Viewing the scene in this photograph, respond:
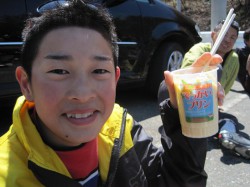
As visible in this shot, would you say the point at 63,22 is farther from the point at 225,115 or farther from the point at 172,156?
the point at 225,115

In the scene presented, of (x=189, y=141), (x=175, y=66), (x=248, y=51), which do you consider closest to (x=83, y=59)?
(x=189, y=141)

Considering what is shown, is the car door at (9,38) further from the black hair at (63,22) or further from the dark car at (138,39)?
the black hair at (63,22)

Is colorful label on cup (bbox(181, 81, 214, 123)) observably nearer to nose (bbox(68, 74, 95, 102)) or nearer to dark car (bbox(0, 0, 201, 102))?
nose (bbox(68, 74, 95, 102))

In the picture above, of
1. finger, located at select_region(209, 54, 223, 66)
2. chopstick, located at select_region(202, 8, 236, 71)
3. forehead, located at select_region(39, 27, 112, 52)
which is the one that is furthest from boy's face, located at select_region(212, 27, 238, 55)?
forehead, located at select_region(39, 27, 112, 52)

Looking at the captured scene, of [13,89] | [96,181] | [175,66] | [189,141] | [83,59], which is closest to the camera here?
[83,59]

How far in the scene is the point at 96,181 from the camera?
1.41 m

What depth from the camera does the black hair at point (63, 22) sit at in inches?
52.8

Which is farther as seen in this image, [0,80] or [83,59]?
[0,80]

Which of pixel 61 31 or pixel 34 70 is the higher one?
pixel 61 31

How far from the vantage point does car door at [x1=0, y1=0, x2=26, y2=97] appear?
3.28 meters

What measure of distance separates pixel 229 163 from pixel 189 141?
1.79 meters

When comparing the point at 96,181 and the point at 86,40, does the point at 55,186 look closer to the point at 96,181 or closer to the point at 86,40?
the point at 96,181

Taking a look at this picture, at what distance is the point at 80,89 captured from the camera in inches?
49.1

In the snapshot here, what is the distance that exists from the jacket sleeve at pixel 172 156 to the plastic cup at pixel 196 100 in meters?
0.04
